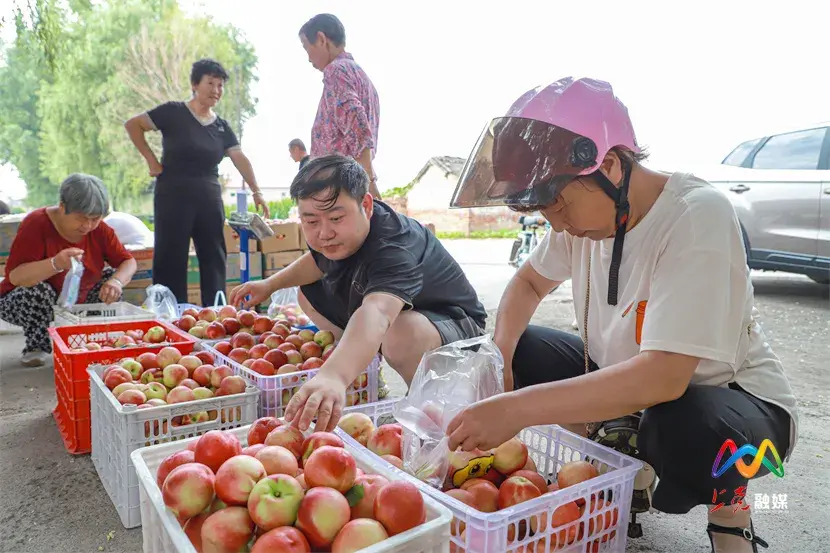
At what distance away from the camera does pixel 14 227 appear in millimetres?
5520

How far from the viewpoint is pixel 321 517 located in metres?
1.14

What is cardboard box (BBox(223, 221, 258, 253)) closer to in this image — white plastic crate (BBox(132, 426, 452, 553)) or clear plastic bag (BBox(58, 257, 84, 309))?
clear plastic bag (BBox(58, 257, 84, 309))

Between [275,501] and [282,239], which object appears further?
[282,239]

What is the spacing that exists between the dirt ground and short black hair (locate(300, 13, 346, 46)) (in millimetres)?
2263

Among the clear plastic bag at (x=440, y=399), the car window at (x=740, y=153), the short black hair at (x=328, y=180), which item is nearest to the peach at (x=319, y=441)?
the clear plastic bag at (x=440, y=399)

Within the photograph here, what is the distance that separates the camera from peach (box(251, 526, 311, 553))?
1.07m

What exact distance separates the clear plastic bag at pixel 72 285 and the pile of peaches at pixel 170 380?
56.0 inches

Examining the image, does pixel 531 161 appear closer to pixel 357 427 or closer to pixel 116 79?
pixel 357 427

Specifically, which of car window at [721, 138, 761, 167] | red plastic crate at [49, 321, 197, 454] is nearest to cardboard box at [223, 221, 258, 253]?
red plastic crate at [49, 321, 197, 454]

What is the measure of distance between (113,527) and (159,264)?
2.67m

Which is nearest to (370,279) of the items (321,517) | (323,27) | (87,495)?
(321,517)

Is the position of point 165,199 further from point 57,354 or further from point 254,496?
point 254,496

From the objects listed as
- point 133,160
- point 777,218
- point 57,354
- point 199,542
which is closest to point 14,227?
point 57,354

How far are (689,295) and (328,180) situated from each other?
49.6 inches
